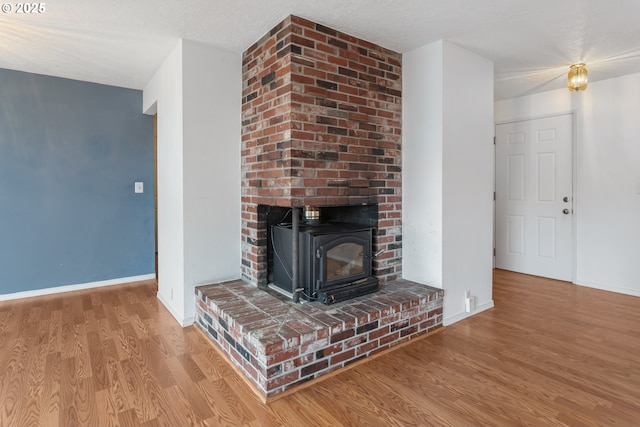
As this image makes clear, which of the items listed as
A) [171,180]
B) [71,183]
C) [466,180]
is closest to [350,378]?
[466,180]

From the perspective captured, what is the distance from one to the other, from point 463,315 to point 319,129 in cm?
196

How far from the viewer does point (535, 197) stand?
430 centimetres

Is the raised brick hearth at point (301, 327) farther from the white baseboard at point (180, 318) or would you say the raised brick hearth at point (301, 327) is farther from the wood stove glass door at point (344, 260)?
the wood stove glass door at point (344, 260)

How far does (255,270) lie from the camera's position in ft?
9.32

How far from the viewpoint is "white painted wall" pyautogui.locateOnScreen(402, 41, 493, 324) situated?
275cm

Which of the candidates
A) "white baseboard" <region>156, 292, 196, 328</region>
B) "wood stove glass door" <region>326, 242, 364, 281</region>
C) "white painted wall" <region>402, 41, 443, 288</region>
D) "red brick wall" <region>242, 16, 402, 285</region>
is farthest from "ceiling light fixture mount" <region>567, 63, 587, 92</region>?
"white baseboard" <region>156, 292, 196, 328</region>

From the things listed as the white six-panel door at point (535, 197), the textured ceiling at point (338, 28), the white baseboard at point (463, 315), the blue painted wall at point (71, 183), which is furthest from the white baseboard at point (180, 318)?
the white six-panel door at point (535, 197)

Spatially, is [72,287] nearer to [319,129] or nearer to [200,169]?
[200,169]

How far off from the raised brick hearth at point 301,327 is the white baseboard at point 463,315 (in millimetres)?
105

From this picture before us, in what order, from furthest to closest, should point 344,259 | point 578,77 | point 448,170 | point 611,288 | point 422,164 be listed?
point 611,288, point 578,77, point 422,164, point 448,170, point 344,259

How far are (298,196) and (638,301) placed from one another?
11.5 ft

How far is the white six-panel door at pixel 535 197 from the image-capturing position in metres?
4.04

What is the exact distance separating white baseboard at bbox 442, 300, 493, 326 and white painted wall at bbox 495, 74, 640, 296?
159 cm

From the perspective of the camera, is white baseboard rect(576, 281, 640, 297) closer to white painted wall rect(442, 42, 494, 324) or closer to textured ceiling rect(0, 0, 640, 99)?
white painted wall rect(442, 42, 494, 324)
